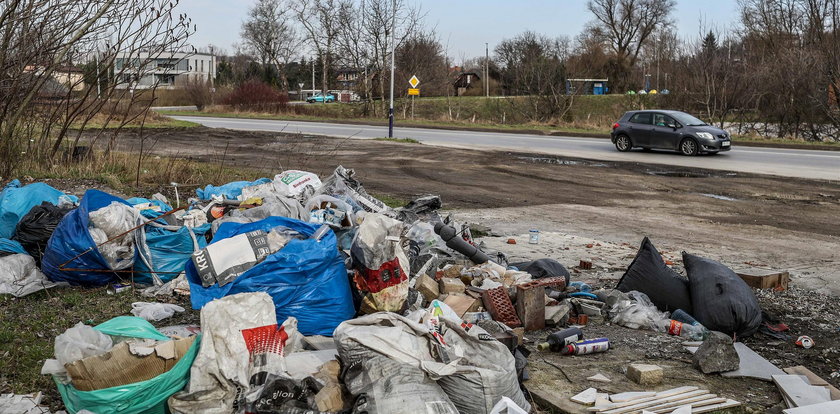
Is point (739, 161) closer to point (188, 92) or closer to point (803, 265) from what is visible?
point (803, 265)

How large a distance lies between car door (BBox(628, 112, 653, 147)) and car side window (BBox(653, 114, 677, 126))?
0.47 feet

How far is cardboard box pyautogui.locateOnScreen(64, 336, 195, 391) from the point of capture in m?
3.46

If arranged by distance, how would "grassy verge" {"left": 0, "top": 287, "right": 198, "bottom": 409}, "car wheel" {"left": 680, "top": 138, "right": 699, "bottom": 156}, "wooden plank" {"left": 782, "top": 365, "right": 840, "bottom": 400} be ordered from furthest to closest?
"car wheel" {"left": 680, "top": 138, "right": 699, "bottom": 156} → "wooden plank" {"left": 782, "top": 365, "right": 840, "bottom": 400} → "grassy verge" {"left": 0, "top": 287, "right": 198, "bottom": 409}

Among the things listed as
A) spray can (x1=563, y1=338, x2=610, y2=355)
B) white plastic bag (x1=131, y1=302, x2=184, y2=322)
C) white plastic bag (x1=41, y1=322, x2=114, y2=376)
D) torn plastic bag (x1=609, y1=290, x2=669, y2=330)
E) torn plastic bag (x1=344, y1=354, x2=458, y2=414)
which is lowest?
spray can (x1=563, y1=338, x2=610, y2=355)

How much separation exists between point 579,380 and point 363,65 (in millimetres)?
41061

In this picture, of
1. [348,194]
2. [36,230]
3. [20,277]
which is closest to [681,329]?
[348,194]

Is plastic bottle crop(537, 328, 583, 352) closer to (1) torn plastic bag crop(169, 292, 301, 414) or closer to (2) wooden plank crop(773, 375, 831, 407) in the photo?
(2) wooden plank crop(773, 375, 831, 407)

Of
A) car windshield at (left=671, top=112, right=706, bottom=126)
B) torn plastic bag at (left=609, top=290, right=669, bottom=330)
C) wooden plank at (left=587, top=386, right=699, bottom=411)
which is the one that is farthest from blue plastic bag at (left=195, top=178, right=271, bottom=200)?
car windshield at (left=671, top=112, right=706, bottom=126)

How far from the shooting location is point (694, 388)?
4.25 metres

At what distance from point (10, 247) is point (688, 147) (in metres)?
18.2

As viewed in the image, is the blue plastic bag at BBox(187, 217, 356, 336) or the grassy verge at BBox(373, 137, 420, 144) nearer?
the blue plastic bag at BBox(187, 217, 356, 336)

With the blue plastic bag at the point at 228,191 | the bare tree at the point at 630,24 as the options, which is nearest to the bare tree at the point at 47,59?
the blue plastic bag at the point at 228,191

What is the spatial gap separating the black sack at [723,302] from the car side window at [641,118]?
646 inches

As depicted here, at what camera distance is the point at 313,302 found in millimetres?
4785
